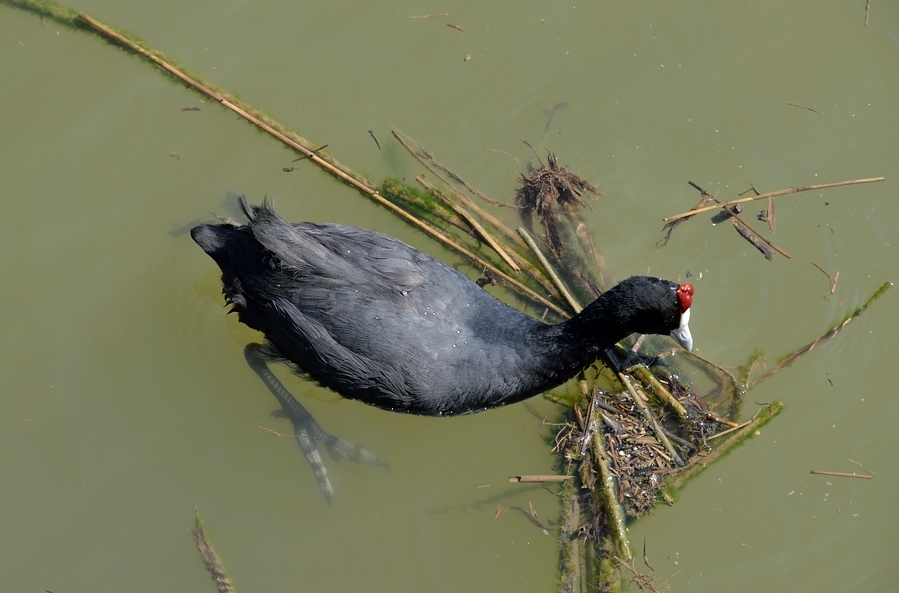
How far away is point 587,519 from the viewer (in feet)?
15.2

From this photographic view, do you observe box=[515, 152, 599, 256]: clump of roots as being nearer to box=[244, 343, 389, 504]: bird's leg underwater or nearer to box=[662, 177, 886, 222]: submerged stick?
box=[662, 177, 886, 222]: submerged stick

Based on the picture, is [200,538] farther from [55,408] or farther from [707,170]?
[707,170]

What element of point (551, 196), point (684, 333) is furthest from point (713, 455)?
point (551, 196)

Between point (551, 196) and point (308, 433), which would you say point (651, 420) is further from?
point (308, 433)

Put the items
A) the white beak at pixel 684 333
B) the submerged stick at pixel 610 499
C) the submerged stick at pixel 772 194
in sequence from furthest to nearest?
the submerged stick at pixel 772 194, the submerged stick at pixel 610 499, the white beak at pixel 684 333

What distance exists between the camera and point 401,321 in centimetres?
400

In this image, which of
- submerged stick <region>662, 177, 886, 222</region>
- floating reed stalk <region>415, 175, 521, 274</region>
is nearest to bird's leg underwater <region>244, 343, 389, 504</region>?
floating reed stalk <region>415, 175, 521, 274</region>

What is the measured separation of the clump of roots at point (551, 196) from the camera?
5.22m

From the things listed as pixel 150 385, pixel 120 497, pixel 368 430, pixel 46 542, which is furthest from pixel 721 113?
pixel 46 542

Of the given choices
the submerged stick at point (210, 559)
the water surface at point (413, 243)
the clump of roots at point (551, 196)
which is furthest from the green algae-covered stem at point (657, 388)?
the submerged stick at point (210, 559)

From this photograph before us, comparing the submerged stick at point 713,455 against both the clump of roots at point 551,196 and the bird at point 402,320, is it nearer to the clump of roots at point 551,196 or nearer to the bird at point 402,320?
the bird at point 402,320

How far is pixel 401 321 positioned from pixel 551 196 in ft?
5.86

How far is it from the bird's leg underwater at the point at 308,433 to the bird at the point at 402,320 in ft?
2.27

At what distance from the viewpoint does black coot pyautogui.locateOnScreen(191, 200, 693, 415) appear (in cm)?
399
